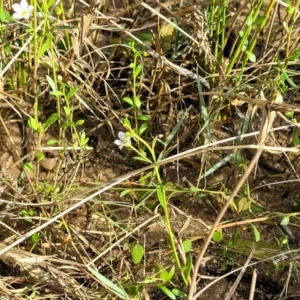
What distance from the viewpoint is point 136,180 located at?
4.24ft

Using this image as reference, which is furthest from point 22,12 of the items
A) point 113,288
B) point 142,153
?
point 113,288

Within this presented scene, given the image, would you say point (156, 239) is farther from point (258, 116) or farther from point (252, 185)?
point (258, 116)

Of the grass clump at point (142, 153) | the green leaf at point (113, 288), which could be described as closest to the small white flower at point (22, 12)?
the grass clump at point (142, 153)

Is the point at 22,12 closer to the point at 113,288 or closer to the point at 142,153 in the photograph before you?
the point at 142,153

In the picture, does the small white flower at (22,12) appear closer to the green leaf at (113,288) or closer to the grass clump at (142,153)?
the grass clump at (142,153)

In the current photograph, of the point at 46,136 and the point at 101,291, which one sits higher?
the point at 46,136

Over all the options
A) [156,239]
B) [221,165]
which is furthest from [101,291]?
[221,165]

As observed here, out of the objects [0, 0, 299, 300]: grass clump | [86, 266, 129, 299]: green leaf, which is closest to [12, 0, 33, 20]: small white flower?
[0, 0, 299, 300]: grass clump

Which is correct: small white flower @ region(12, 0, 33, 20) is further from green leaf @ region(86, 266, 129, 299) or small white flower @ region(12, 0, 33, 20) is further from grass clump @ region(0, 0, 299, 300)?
green leaf @ region(86, 266, 129, 299)

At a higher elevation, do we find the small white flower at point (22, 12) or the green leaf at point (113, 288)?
the small white flower at point (22, 12)

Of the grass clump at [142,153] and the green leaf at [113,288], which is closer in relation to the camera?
the green leaf at [113,288]

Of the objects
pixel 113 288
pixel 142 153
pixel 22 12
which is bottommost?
pixel 113 288

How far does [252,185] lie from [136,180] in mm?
261

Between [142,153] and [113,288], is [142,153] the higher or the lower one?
the higher one
